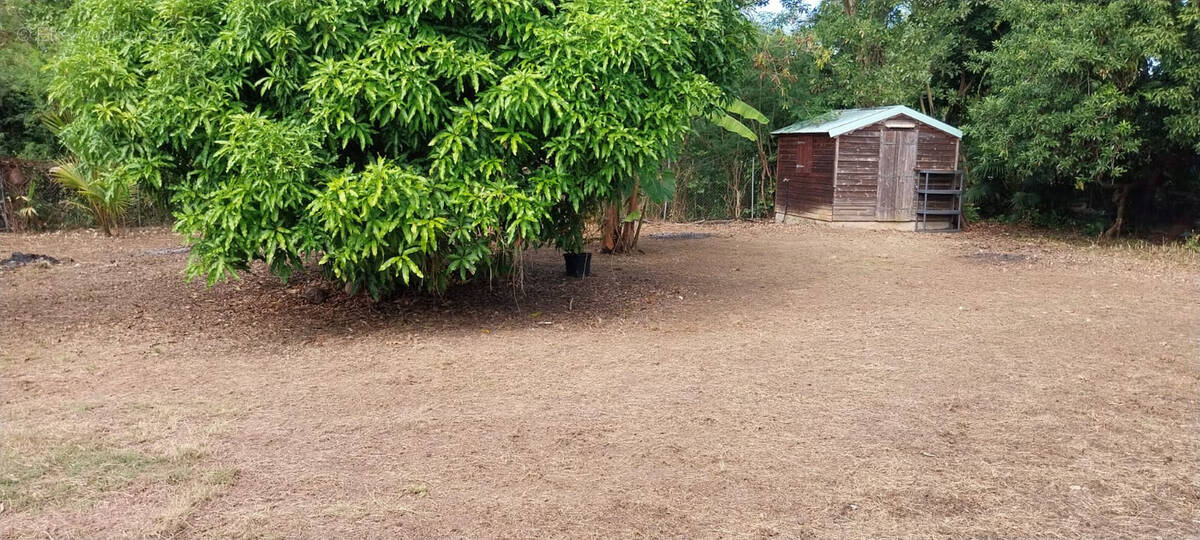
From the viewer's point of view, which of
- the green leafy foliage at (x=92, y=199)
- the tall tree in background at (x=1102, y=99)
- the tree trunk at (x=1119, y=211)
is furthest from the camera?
the tree trunk at (x=1119, y=211)

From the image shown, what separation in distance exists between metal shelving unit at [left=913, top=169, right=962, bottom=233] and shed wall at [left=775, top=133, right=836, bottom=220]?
1693 mm

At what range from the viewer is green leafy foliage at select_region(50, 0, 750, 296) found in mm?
6055

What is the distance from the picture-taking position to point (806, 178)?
1678 cm

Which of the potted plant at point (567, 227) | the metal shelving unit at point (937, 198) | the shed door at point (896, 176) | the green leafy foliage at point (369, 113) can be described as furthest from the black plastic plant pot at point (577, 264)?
the metal shelving unit at point (937, 198)

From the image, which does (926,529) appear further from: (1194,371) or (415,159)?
(415,159)

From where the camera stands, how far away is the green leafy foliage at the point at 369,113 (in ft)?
19.9

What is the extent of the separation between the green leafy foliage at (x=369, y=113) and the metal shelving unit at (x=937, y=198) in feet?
34.7

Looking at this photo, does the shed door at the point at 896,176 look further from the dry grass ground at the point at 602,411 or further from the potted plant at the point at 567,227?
the potted plant at the point at 567,227

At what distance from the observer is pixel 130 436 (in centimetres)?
446

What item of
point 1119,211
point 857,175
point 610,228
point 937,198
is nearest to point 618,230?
point 610,228

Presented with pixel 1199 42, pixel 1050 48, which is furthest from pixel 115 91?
pixel 1199 42

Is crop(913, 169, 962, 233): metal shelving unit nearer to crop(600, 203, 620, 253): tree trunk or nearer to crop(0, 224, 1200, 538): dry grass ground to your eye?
crop(0, 224, 1200, 538): dry grass ground

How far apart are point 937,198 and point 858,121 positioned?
234 centimetres

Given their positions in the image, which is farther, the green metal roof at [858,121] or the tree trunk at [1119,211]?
the green metal roof at [858,121]
